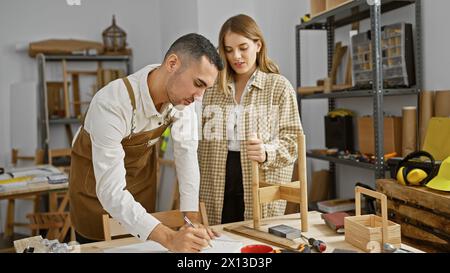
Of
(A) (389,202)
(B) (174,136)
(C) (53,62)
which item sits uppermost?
(C) (53,62)

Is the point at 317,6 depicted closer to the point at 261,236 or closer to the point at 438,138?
the point at 438,138

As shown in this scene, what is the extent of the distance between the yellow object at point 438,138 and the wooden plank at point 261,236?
0.82m

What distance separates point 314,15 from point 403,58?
622 mm

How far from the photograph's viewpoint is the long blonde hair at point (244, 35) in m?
1.40

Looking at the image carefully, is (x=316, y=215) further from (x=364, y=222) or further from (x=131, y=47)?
(x=131, y=47)

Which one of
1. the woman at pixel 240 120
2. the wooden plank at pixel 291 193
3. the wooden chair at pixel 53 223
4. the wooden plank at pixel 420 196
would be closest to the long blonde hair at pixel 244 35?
the woman at pixel 240 120

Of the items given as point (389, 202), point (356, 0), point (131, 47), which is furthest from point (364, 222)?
point (131, 47)

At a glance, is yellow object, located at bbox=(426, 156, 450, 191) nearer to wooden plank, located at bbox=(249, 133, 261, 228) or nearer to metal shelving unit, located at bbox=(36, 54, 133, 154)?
wooden plank, located at bbox=(249, 133, 261, 228)

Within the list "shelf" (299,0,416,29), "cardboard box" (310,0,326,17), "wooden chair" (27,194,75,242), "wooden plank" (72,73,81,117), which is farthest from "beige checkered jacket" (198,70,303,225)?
"wooden plank" (72,73,81,117)

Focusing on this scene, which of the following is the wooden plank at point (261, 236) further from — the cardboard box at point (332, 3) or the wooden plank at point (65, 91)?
the wooden plank at point (65, 91)

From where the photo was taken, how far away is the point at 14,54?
345cm

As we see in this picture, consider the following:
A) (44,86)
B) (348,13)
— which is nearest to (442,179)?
(348,13)

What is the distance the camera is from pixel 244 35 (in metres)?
1.40

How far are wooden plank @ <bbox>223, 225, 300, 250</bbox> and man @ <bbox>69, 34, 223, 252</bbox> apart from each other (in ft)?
0.34
